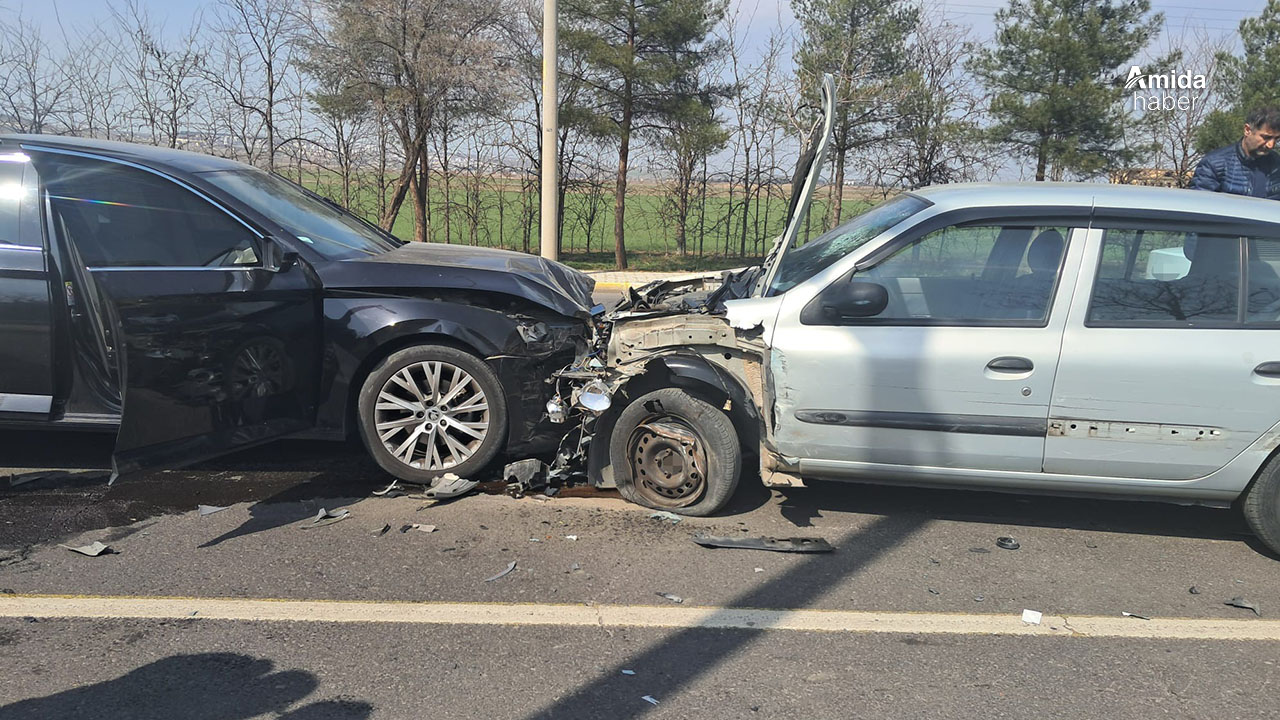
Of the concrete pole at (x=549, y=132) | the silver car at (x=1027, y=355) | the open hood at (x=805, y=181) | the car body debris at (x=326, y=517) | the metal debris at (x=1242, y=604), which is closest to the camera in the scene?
the metal debris at (x=1242, y=604)

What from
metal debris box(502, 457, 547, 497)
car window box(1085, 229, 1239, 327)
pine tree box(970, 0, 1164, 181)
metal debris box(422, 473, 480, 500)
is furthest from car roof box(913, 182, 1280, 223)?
pine tree box(970, 0, 1164, 181)

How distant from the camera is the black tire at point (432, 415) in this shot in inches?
191

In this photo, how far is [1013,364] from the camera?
4.11m

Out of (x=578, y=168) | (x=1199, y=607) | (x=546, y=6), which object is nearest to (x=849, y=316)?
(x=1199, y=607)

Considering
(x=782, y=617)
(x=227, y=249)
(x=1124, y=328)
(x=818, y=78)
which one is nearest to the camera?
(x=782, y=617)

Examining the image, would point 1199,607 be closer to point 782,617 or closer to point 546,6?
point 782,617

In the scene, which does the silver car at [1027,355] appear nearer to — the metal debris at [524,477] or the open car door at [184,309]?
the metal debris at [524,477]

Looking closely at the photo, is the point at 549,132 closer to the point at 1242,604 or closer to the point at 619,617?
the point at 619,617

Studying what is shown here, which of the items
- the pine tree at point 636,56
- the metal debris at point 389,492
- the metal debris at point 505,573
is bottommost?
the metal debris at point 505,573

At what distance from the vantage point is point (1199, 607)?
12.5 ft

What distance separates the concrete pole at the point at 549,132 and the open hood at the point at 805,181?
7765 mm

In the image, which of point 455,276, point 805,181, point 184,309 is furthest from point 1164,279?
point 184,309

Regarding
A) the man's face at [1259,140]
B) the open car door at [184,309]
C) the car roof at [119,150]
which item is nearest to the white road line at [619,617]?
the open car door at [184,309]

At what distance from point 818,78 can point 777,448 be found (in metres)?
15.8
